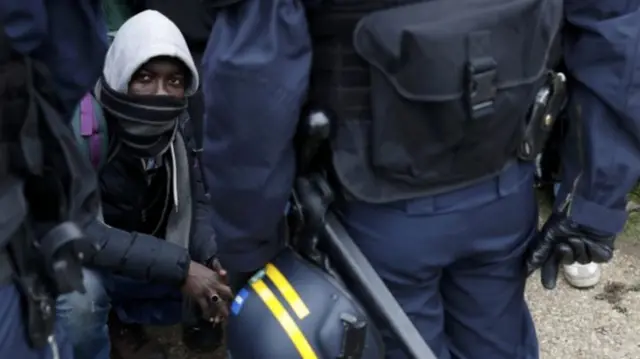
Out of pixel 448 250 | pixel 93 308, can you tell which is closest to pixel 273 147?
pixel 448 250

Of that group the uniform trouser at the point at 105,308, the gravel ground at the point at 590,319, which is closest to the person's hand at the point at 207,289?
the uniform trouser at the point at 105,308

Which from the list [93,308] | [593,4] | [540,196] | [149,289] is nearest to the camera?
[593,4]

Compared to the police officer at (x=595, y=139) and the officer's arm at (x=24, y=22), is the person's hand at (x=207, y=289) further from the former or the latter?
the officer's arm at (x=24, y=22)

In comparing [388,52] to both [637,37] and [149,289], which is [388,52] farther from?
[149,289]

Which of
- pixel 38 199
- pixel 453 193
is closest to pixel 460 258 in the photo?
pixel 453 193

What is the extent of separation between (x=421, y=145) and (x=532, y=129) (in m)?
0.29

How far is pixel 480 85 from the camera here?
1940 millimetres

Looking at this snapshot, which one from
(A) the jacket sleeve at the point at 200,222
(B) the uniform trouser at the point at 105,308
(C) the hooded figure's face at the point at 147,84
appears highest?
(C) the hooded figure's face at the point at 147,84

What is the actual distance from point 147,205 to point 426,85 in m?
1.22

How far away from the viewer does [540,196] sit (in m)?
3.78

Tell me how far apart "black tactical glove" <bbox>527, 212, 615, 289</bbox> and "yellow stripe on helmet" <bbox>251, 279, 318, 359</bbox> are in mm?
575

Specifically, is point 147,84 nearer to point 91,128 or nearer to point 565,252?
point 91,128

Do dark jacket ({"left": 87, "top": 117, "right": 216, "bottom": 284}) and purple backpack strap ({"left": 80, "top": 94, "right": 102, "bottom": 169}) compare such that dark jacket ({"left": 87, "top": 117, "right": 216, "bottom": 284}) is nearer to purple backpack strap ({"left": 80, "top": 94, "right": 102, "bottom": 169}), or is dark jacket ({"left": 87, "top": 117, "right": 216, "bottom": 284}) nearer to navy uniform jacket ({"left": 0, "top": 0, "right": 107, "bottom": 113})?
purple backpack strap ({"left": 80, "top": 94, "right": 102, "bottom": 169})

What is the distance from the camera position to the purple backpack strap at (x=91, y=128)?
2697 millimetres
